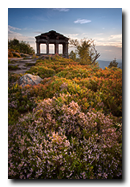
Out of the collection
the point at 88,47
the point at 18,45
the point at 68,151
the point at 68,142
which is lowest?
Answer: the point at 68,151

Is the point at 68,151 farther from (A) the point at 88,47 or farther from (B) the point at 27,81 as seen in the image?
(A) the point at 88,47

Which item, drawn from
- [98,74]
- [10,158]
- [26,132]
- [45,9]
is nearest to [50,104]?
[26,132]

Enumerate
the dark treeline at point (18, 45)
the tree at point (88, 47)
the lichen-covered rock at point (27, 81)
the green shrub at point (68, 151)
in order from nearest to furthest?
the green shrub at point (68, 151) < the dark treeline at point (18, 45) < the tree at point (88, 47) < the lichen-covered rock at point (27, 81)

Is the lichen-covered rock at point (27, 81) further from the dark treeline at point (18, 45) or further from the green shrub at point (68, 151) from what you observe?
the green shrub at point (68, 151)

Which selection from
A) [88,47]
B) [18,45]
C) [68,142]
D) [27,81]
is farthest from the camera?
[27,81]

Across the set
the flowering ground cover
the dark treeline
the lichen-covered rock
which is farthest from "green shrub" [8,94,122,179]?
the lichen-covered rock

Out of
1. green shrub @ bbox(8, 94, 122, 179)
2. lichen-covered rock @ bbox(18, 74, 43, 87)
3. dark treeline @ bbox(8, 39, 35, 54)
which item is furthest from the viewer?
lichen-covered rock @ bbox(18, 74, 43, 87)

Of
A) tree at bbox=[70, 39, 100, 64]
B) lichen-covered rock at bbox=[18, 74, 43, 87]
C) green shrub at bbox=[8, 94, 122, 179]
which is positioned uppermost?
tree at bbox=[70, 39, 100, 64]

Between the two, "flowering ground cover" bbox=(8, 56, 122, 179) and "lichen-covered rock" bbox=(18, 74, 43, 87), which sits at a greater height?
"lichen-covered rock" bbox=(18, 74, 43, 87)

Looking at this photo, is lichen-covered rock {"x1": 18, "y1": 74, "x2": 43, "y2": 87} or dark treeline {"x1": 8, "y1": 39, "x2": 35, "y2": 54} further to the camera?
lichen-covered rock {"x1": 18, "y1": 74, "x2": 43, "y2": 87}

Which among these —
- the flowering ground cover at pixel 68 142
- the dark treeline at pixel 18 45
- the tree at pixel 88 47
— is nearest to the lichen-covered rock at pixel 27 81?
the dark treeline at pixel 18 45

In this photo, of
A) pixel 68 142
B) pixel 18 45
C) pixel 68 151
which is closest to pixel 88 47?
pixel 18 45

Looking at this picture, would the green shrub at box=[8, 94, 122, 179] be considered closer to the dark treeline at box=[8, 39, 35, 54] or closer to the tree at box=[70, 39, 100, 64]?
the tree at box=[70, 39, 100, 64]
